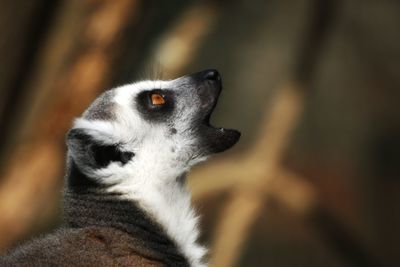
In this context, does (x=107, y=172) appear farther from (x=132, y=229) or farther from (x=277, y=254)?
(x=277, y=254)

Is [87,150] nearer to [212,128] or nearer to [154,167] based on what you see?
[154,167]

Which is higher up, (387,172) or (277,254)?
(387,172)

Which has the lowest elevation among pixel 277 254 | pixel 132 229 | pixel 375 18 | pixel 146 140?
pixel 277 254

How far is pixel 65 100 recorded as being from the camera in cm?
661

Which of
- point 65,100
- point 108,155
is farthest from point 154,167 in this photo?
point 65,100

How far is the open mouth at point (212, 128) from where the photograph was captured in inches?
163

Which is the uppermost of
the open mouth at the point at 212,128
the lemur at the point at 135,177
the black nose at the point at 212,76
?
the black nose at the point at 212,76

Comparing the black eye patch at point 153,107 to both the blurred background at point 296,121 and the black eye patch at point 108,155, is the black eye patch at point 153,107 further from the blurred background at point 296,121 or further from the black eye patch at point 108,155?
the blurred background at point 296,121

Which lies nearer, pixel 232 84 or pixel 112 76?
pixel 112 76

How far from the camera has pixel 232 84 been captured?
29.0ft

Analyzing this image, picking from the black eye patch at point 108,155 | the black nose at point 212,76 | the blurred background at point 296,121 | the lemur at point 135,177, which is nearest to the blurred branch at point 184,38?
the blurred background at point 296,121

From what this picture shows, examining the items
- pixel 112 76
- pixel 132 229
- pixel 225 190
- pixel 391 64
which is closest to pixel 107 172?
pixel 132 229

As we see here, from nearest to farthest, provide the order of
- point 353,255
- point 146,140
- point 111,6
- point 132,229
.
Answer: point 132,229, point 146,140, point 111,6, point 353,255

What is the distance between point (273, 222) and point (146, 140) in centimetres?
480
